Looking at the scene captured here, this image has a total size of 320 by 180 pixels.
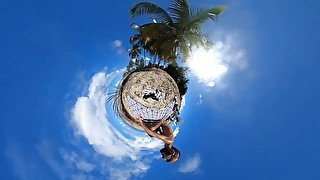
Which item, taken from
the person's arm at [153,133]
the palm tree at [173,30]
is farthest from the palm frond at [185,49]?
the person's arm at [153,133]

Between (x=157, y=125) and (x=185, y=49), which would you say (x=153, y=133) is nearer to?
(x=157, y=125)

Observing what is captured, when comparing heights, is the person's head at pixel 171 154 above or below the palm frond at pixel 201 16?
below

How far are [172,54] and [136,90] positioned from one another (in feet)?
19.4

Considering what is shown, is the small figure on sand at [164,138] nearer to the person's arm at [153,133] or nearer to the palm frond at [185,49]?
the person's arm at [153,133]

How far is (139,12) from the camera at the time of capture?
20688mm

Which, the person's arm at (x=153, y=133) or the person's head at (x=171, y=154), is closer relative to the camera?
the person's arm at (x=153, y=133)

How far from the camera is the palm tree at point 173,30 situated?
67.4 feet

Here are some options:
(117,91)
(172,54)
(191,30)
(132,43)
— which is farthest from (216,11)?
(117,91)

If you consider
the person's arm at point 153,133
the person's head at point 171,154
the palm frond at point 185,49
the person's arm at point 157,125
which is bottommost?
the person's head at point 171,154

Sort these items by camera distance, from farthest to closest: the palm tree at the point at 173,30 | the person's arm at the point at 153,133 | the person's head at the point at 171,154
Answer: the palm tree at the point at 173,30 < the person's head at the point at 171,154 < the person's arm at the point at 153,133

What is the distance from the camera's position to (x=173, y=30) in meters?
20.8

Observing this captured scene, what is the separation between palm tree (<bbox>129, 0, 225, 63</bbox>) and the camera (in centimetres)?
2053

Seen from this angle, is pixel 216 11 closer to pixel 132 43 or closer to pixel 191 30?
pixel 191 30

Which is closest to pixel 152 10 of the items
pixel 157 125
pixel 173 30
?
pixel 173 30
